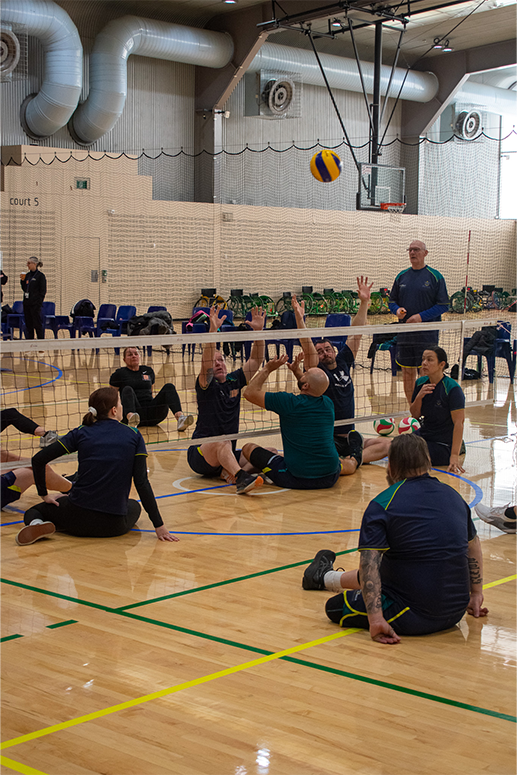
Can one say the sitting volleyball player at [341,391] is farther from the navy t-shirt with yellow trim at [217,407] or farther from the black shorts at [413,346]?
the black shorts at [413,346]

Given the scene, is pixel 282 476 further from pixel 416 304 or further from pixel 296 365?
pixel 416 304

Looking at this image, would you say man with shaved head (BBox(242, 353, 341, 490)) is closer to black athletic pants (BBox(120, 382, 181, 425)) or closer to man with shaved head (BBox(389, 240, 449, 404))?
Result: black athletic pants (BBox(120, 382, 181, 425))

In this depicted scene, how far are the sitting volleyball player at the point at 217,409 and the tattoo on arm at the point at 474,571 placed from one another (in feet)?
10.7

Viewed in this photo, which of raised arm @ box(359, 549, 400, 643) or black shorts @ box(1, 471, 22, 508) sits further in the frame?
black shorts @ box(1, 471, 22, 508)

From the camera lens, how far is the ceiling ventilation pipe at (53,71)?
20.1 m

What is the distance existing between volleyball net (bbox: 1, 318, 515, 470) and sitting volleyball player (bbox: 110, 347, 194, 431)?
0.70 ft

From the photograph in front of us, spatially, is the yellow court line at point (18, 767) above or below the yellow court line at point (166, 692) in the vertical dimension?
above

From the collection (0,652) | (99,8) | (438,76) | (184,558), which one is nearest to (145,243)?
(99,8)

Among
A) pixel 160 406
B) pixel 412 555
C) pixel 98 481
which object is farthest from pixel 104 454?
pixel 160 406

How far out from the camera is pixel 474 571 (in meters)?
4.22

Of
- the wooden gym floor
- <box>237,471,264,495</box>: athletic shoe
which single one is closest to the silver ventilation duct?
<box>237,471,264,495</box>: athletic shoe

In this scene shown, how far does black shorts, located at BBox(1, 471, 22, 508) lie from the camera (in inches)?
252

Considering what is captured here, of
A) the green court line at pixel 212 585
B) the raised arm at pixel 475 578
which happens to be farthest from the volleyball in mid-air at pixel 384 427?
the raised arm at pixel 475 578

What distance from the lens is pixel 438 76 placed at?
99.7 ft
